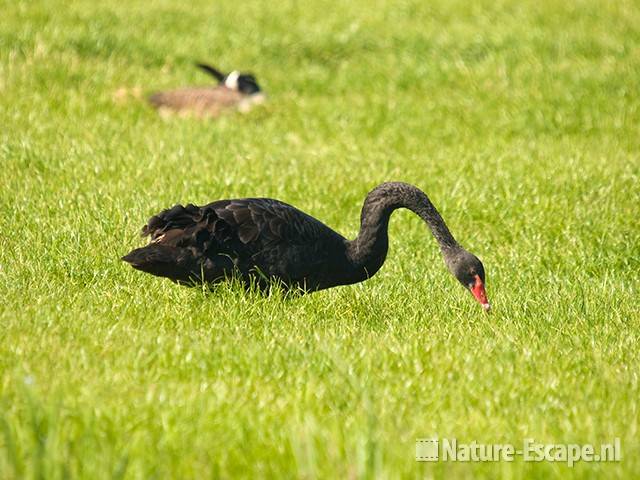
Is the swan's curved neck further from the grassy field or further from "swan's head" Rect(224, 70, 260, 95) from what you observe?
"swan's head" Rect(224, 70, 260, 95)

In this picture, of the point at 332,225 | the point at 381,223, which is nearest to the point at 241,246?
the point at 381,223

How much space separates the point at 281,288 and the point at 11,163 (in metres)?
4.17

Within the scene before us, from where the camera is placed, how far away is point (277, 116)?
44.8ft

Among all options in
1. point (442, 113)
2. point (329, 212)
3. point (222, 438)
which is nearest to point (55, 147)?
point (329, 212)

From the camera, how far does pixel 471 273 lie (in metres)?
6.76

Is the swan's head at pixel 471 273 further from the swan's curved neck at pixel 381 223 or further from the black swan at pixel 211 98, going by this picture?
the black swan at pixel 211 98

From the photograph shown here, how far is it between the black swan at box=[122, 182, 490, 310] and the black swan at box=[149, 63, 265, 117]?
21.8ft

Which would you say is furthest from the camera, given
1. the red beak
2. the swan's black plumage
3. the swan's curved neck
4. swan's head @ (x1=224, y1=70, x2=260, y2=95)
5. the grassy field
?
swan's head @ (x1=224, y1=70, x2=260, y2=95)

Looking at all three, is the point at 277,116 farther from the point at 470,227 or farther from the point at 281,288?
the point at 281,288

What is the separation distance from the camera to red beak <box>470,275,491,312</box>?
6652 mm

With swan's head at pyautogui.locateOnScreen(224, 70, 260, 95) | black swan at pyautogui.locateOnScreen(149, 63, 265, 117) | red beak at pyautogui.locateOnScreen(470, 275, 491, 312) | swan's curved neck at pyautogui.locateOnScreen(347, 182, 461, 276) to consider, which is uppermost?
swan's head at pyautogui.locateOnScreen(224, 70, 260, 95)

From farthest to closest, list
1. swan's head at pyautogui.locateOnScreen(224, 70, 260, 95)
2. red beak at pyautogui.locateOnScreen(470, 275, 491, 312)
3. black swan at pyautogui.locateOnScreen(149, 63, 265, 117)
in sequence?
swan's head at pyautogui.locateOnScreen(224, 70, 260, 95) < black swan at pyautogui.locateOnScreen(149, 63, 265, 117) < red beak at pyautogui.locateOnScreen(470, 275, 491, 312)

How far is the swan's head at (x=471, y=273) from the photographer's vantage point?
670 cm

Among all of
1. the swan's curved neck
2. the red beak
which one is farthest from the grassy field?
the swan's curved neck
